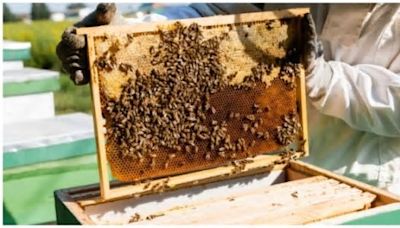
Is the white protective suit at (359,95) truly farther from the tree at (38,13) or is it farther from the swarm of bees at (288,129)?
the tree at (38,13)

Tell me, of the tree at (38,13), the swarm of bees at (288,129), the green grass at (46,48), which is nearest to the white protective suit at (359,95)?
the swarm of bees at (288,129)

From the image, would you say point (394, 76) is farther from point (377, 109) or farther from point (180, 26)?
point (180, 26)

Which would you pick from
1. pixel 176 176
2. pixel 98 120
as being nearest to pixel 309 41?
pixel 176 176

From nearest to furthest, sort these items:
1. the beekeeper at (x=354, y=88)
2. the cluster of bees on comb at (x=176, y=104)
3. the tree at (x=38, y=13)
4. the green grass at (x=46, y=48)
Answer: the cluster of bees on comb at (x=176, y=104) → the beekeeper at (x=354, y=88) → the green grass at (x=46, y=48) → the tree at (x=38, y=13)

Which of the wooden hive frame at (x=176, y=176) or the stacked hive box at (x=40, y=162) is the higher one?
the wooden hive frame at (x=176, y=176)

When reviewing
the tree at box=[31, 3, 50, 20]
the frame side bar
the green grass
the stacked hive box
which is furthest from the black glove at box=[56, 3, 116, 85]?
the tree at box=[31, 3, 50, 20]

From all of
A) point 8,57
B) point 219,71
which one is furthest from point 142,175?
point 8,57

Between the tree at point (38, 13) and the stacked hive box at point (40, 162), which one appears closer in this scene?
the stacked hive box at point (40, 162)
